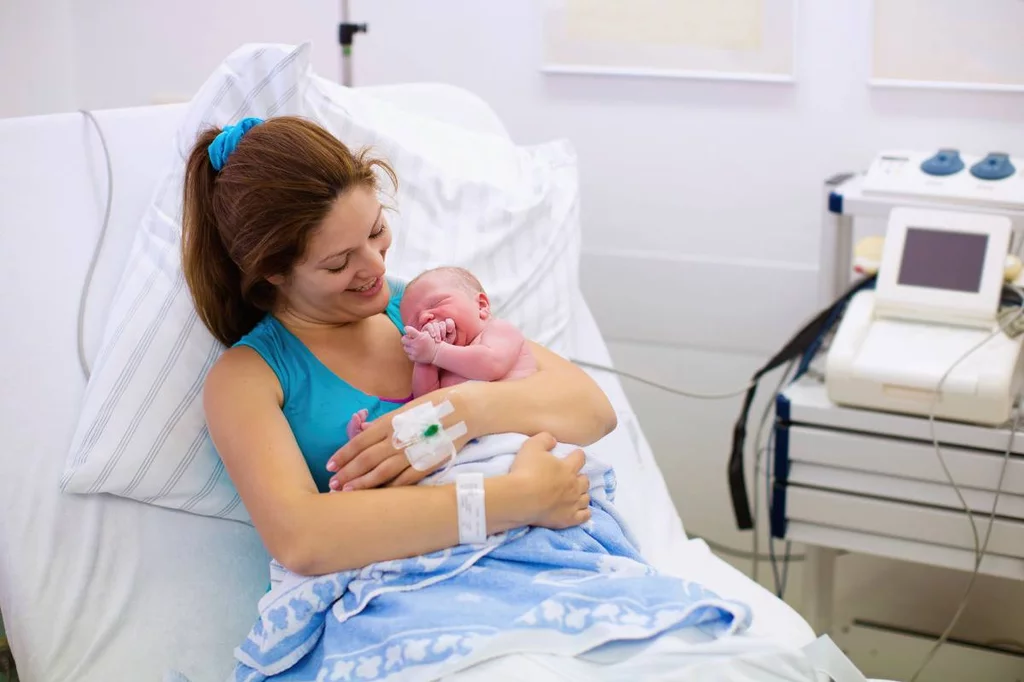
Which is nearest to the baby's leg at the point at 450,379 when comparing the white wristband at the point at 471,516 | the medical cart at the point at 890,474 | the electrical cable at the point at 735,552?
the white wristband at the point at 471,516

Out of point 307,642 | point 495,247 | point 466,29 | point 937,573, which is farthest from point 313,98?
point 937,573

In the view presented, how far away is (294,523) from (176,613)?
0.32 metres

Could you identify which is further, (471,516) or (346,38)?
(346,38)

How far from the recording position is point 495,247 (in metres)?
1.80

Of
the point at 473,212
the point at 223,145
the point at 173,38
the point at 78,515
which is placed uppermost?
the point at 173,38

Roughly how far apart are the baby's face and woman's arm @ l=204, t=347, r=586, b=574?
22 centimetres

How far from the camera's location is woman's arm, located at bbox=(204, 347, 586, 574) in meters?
1.25

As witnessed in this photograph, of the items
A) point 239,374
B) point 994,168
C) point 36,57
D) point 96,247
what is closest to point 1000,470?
point 994,168

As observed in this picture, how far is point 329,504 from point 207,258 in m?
0.38

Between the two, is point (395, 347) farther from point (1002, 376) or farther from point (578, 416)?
point (1002, 376)

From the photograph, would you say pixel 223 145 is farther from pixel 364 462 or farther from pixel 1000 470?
pixel 1000 470

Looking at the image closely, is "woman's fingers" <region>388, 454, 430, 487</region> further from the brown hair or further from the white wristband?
the brown hair

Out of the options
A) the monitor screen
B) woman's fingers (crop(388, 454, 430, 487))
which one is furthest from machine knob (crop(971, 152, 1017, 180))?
woman's fingers (crop(388, 454, 430, 487))

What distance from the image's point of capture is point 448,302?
146 centimetres
